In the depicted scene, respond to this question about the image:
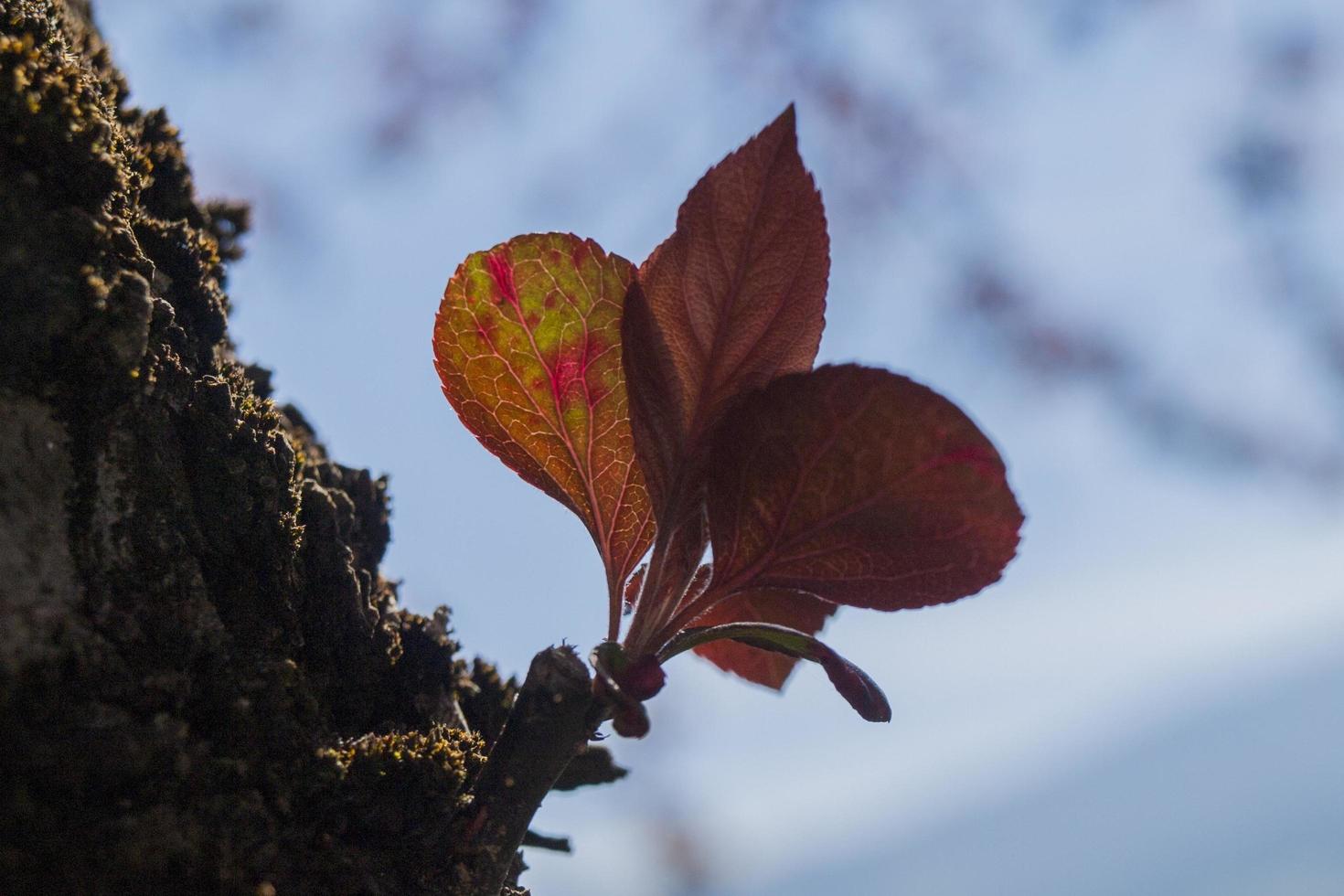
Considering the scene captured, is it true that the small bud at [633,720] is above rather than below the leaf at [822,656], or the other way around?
below

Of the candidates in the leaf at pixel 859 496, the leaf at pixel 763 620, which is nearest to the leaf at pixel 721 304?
the leaf at pixel 859 496

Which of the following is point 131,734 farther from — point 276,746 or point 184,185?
point 184,185

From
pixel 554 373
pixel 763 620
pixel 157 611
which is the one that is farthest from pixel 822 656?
pixel 157 611

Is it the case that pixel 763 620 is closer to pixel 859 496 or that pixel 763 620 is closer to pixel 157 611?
pixel 859 496

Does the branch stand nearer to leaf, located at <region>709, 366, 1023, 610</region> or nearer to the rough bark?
the rough bark

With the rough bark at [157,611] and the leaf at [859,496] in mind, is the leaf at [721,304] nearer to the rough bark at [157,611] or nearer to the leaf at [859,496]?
the leaf at [859,496]

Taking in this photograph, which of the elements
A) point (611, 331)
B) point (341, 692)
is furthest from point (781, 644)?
point (341, 692)

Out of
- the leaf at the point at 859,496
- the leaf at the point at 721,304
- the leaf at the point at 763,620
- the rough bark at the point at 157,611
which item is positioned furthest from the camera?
the leaf at the point at 763,620
